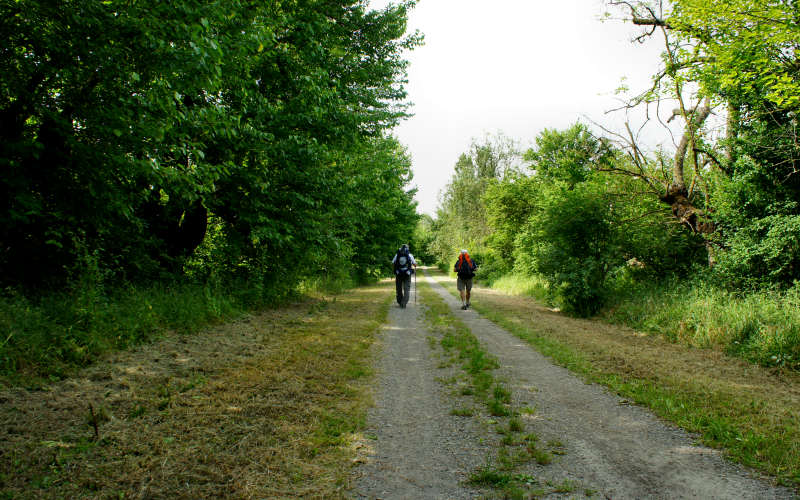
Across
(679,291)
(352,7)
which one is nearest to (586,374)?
(679,291)

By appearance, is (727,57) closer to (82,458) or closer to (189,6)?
(189,6)

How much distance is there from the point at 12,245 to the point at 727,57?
15.5m

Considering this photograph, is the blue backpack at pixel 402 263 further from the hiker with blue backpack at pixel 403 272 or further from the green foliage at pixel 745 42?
the green foliage at pixel 745 42

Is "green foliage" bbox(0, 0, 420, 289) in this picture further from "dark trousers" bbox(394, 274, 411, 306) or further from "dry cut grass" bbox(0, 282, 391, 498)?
"dark trousers" bbox(394, 274, 411, 306)

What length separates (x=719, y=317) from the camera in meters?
8.57

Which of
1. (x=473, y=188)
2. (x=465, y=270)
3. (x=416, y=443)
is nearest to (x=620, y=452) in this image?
(x=416, y=443)

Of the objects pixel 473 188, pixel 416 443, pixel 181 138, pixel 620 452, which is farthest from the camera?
pixel 473 188

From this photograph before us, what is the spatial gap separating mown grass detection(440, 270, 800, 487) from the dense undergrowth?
0.37m

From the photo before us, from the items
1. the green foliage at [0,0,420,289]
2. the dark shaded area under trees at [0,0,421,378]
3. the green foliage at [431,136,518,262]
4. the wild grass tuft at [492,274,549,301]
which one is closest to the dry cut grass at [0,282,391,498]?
the dark shaded area under trees at [0,0,421,378]

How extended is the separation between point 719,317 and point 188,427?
10.2 metres

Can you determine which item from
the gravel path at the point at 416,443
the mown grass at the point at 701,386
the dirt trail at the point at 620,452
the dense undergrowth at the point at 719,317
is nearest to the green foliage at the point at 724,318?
the dense undergrowth at the point at 719,317

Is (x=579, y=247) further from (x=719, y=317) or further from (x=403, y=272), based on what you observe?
(x=403, y=272)

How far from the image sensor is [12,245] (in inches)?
252

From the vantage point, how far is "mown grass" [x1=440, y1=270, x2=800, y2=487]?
359 centimetres
